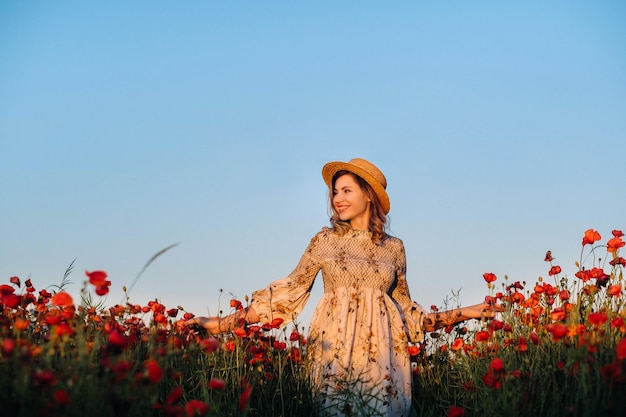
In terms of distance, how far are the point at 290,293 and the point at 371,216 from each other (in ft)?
2.93

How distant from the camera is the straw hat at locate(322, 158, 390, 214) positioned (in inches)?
215

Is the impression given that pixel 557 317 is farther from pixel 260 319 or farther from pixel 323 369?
pixel 260 319

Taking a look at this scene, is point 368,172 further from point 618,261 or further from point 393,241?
point 618,261

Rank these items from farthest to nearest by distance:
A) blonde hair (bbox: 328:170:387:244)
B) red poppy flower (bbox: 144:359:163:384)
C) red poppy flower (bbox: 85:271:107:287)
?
1. blonde hair (bbox: 328:170:387:244)
2. red poppy flower (bbox: 85:271:107:287)
3. red poppy flower (bbox: 144:359:163:384)

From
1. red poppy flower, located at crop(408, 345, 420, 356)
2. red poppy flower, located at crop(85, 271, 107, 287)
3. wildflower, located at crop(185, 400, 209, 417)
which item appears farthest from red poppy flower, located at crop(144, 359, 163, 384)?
red poppy flower, located at crop(408, 345, 420, 356)

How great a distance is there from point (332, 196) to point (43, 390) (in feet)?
10.7

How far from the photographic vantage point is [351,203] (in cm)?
540

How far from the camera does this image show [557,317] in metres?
4.36

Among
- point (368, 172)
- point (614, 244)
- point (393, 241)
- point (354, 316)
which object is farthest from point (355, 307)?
point (614, 244)

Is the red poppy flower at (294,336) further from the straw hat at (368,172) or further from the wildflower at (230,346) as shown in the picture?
the straw hat at (368,172)

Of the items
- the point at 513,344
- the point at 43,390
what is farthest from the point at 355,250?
the point at 43,390

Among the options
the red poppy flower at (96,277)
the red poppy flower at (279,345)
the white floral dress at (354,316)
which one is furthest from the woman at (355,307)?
the red poppy flower at (96,277)

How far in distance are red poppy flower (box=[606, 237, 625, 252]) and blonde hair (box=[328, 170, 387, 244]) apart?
5.10 feet

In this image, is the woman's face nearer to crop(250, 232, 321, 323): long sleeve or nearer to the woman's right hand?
crop(250, 232, 321, 323): long sleeve
